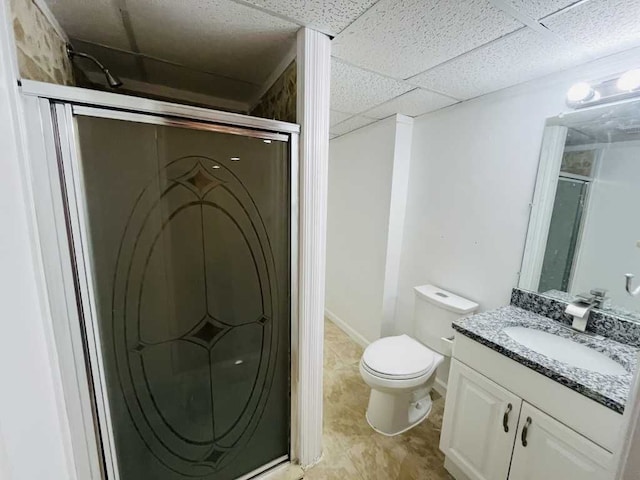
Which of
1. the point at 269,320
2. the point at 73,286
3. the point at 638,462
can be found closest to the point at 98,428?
the point at 73,286

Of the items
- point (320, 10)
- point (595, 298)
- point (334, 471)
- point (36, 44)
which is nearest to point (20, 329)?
point (36, 44)

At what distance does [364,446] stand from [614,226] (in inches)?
69.7

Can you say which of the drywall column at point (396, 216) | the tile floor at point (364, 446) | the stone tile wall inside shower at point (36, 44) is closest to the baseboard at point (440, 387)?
the tile floor at point (364, 446)

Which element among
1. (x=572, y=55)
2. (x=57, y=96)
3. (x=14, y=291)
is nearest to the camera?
(x=14, y=291)

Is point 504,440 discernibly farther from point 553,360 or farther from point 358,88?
point 358,88

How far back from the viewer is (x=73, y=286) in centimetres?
88

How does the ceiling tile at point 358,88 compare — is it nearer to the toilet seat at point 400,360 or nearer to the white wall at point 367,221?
the white wall at point 367,221

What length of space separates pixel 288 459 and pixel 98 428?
36.9 inches

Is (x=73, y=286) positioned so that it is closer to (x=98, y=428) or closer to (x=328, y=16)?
(x=98, y=428)

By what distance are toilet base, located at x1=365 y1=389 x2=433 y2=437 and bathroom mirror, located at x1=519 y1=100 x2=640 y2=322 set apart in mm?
1030

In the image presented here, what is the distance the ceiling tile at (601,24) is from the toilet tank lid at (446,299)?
4.65 ft

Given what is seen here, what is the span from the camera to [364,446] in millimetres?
1546

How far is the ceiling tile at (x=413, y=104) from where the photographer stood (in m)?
1.70

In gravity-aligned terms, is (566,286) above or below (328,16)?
below
